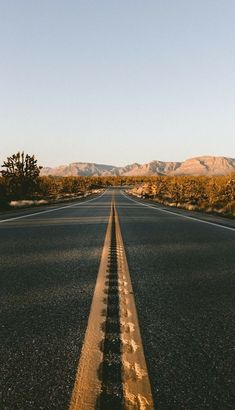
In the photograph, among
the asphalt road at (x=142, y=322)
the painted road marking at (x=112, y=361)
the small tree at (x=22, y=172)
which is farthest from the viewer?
the small tree at (x=22, y=172)

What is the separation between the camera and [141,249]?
297 inches

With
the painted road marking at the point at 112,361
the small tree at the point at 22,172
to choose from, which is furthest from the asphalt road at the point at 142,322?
the small tree at the point at 22,172

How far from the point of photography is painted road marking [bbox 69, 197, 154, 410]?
79.4 inches

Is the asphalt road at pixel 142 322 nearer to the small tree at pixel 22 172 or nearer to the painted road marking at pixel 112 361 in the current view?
the painted road marking at pixel 112 361

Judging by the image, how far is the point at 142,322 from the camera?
331 cm

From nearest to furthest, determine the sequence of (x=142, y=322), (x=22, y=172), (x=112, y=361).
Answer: (x=112, y=361) → (x=142, y=322) → (x=22, y=172)

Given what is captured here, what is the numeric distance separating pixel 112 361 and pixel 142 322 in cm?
86

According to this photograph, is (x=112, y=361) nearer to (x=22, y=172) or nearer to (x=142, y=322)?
(x=142, y=322)

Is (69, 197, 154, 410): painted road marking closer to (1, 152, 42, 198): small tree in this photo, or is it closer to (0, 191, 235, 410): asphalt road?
(0, 191, 235, 410): asphalt road

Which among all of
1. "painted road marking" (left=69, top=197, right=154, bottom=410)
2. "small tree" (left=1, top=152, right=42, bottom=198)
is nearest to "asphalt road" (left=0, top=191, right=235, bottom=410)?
"painted road marking" (left=69, top=197, right=154, bottom=410)

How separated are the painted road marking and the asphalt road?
7 cm

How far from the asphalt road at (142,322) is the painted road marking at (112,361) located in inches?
2.6

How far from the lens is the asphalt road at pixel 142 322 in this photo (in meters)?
2.18

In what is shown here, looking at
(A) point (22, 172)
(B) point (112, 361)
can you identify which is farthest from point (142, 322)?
(A) point (22, 172)
